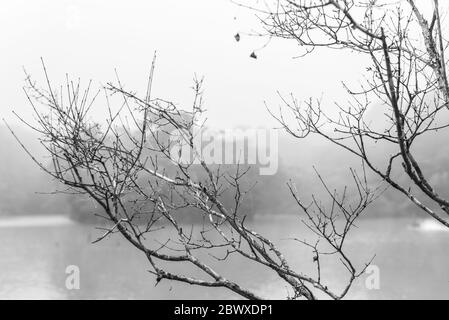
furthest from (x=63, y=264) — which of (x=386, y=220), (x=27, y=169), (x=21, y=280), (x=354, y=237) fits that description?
(x=386, y=220)

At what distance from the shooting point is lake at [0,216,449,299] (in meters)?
64.9

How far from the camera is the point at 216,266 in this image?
239 ft

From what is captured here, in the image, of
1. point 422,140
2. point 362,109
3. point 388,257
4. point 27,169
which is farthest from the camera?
point 27,169

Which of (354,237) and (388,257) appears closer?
(388,257)

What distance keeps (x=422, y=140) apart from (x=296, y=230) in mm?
38187

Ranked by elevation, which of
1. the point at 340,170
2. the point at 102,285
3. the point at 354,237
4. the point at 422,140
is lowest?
the point at 102,285

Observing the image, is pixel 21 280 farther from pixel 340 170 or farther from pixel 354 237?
pixel 340 170

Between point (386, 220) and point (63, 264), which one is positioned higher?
point (386, 220)

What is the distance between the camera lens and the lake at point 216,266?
64875 mm

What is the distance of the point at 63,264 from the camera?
84.4m

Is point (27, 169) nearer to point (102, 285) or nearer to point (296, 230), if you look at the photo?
point (102, 285)

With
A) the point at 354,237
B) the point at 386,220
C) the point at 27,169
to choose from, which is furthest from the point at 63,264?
the point at 386,220

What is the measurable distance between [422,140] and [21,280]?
92.9 meters
